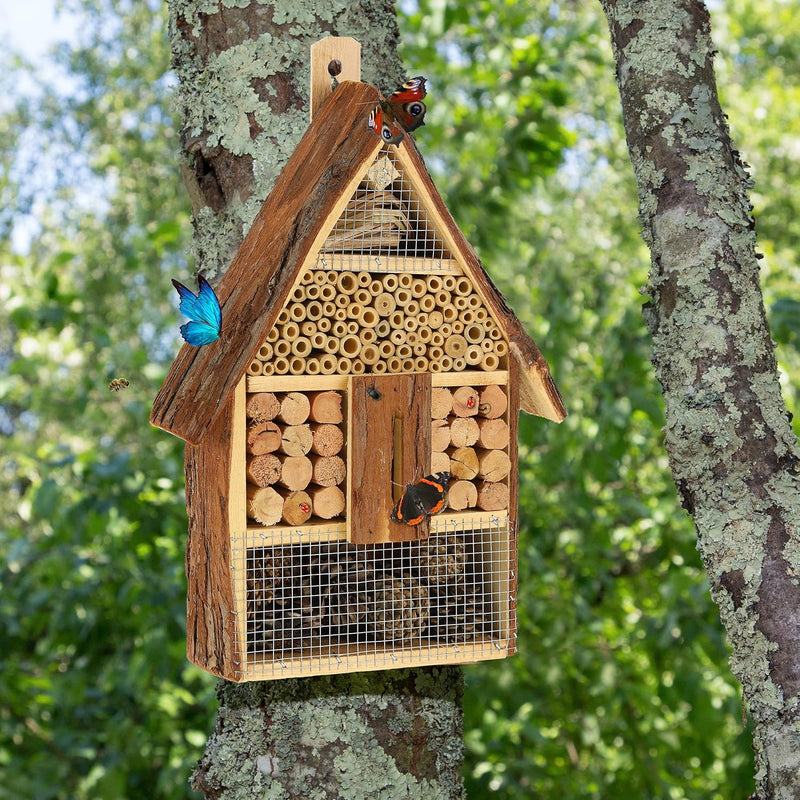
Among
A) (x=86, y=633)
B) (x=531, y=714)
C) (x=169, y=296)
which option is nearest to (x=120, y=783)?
(x=86, y=633)

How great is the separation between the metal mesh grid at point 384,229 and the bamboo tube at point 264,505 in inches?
13.2

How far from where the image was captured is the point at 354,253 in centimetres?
138

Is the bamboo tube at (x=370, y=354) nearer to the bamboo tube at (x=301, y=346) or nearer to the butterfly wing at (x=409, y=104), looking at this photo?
the bamboo tube at (x=301, y=346)

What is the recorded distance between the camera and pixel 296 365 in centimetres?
128

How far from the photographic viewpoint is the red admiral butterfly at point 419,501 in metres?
1.29

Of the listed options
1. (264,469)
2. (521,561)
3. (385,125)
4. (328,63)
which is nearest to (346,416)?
(264,469)

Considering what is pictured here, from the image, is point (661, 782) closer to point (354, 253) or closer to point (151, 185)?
point (354, 253)

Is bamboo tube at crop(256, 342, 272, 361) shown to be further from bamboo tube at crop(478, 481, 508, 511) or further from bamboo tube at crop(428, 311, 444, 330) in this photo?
bamboo tube at crop(478, 481, 508, 511)

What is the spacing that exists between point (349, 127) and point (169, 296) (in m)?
5.16

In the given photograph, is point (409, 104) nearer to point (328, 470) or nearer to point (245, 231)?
point (245, 231)

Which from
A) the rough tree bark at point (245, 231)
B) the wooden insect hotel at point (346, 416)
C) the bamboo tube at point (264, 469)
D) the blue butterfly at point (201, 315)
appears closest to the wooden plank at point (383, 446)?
the wooden insect hotel at point (346, 416)

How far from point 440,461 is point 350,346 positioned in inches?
8.7

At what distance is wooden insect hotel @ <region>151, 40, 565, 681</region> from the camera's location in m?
1.26

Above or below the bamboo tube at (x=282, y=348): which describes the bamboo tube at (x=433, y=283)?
above
